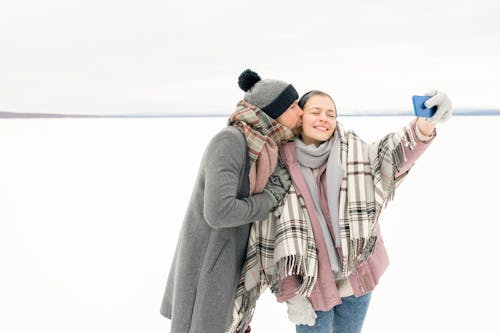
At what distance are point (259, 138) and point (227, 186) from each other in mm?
176

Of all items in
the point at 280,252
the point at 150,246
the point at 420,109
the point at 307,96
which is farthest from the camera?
the point at 150,246

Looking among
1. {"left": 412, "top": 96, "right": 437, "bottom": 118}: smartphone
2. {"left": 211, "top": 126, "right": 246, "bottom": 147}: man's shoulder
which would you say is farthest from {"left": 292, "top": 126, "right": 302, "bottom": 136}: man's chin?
{"left": 412, "top": 96, "right": 437, "bottom": 118}: smartphone

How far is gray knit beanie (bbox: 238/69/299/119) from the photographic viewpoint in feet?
4.24

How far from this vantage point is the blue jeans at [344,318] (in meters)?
1.37

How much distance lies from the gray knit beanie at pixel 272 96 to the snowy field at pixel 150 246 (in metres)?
1.30

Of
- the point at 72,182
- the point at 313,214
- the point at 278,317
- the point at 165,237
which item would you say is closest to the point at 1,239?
the point at 165,237

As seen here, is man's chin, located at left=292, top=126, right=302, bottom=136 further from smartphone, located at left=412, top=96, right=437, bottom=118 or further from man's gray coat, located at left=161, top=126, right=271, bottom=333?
smartphone, located at left=412, top=96, right=437, bottom=118

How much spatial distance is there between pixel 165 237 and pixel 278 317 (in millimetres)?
1326

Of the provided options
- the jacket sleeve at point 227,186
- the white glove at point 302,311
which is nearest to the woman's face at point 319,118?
the jacket sleeve at point 227,186

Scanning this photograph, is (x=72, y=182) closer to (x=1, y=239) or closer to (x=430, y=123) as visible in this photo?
(x=1, y=239)

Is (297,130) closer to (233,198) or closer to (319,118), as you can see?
(319,118)

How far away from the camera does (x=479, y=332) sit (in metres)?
2.04

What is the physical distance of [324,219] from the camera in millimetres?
1305

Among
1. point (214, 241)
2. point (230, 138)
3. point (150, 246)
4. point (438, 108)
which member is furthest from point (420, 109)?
point (150, 246)
